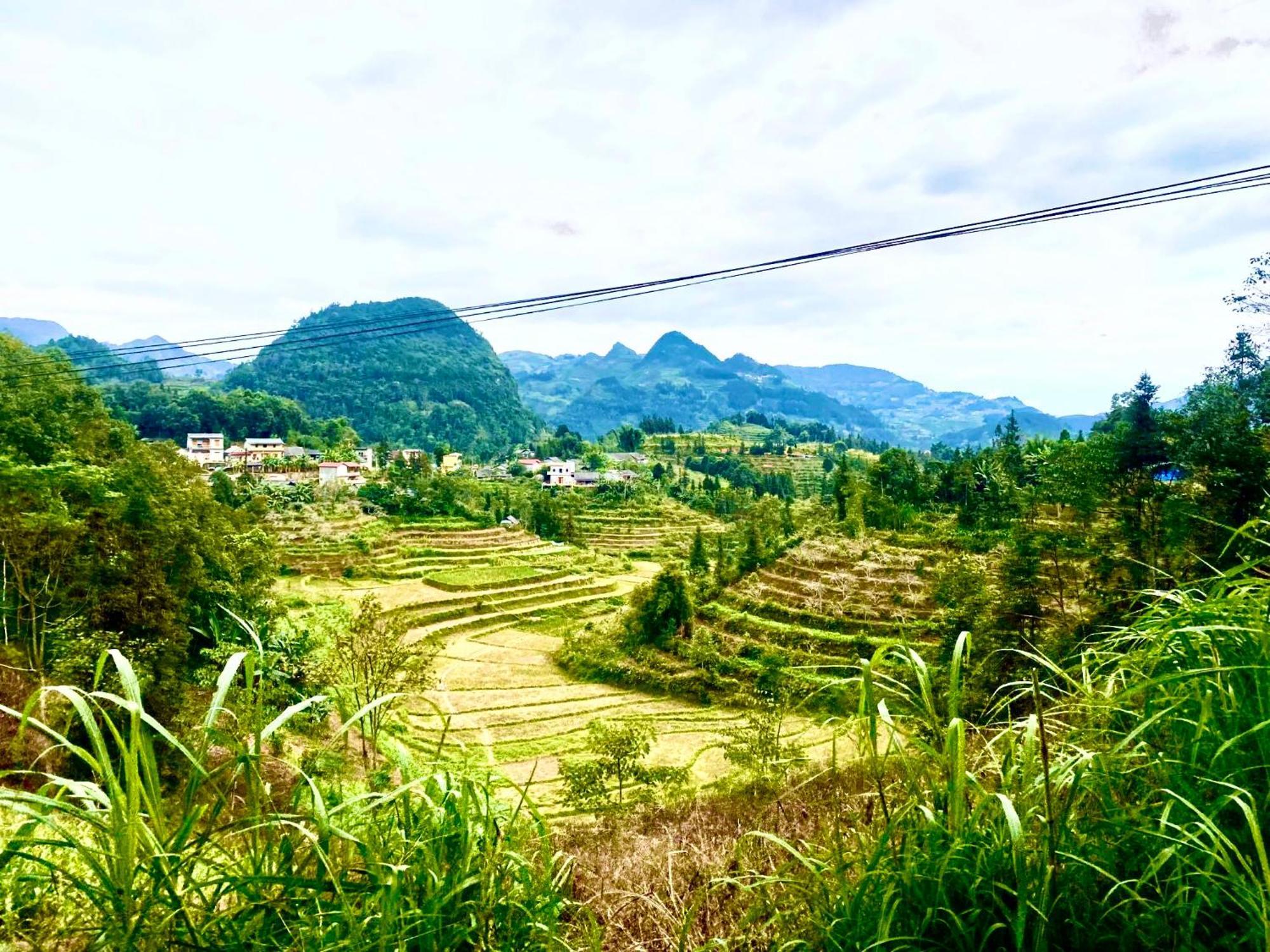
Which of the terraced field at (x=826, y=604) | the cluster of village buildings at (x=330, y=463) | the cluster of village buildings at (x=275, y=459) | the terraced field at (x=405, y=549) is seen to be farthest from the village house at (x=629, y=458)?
the terraced field at (x=826, y=604)

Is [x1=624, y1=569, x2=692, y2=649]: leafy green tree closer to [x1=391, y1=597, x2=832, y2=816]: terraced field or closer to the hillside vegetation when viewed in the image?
the hillside vegetation

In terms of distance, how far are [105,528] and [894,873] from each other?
15.0 m

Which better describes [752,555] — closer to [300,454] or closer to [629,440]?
[300,454]

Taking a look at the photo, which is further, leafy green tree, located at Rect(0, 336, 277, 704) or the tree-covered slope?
the tree-covered slope

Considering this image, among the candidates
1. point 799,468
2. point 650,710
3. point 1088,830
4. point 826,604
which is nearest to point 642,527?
point 826,604

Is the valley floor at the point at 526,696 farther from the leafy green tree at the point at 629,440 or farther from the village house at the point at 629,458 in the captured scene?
the leafy green tree at the point at 629,440

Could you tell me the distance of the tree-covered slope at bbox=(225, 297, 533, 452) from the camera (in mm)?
124375

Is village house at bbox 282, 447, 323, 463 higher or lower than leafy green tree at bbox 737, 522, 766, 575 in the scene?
higher

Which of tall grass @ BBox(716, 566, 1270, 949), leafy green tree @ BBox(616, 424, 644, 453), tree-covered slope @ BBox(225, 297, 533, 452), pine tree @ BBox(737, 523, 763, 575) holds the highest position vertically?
tree-covered slope @ BBox(225, 297, 533, 452)

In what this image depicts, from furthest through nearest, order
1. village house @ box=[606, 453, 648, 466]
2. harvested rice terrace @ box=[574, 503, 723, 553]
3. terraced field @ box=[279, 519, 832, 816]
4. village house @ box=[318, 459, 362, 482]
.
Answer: village house @ box=[606, 453, 648, 466], village house @ box=[318, 459, 362, 482], harvested rice terrace @ box=[574, 503, 723, 553], terraced field @ box=[279, 519, 832, 816]

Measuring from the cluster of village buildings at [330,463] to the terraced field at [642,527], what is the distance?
30.5 ft

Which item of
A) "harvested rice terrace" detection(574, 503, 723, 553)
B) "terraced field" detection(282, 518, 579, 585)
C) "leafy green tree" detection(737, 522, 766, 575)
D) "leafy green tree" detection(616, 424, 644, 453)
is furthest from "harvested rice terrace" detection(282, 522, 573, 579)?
"leafy green tree" detection(616, 424, 644, 453)

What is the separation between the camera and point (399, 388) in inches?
5379

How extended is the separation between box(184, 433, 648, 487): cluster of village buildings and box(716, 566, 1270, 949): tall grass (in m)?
50.2
